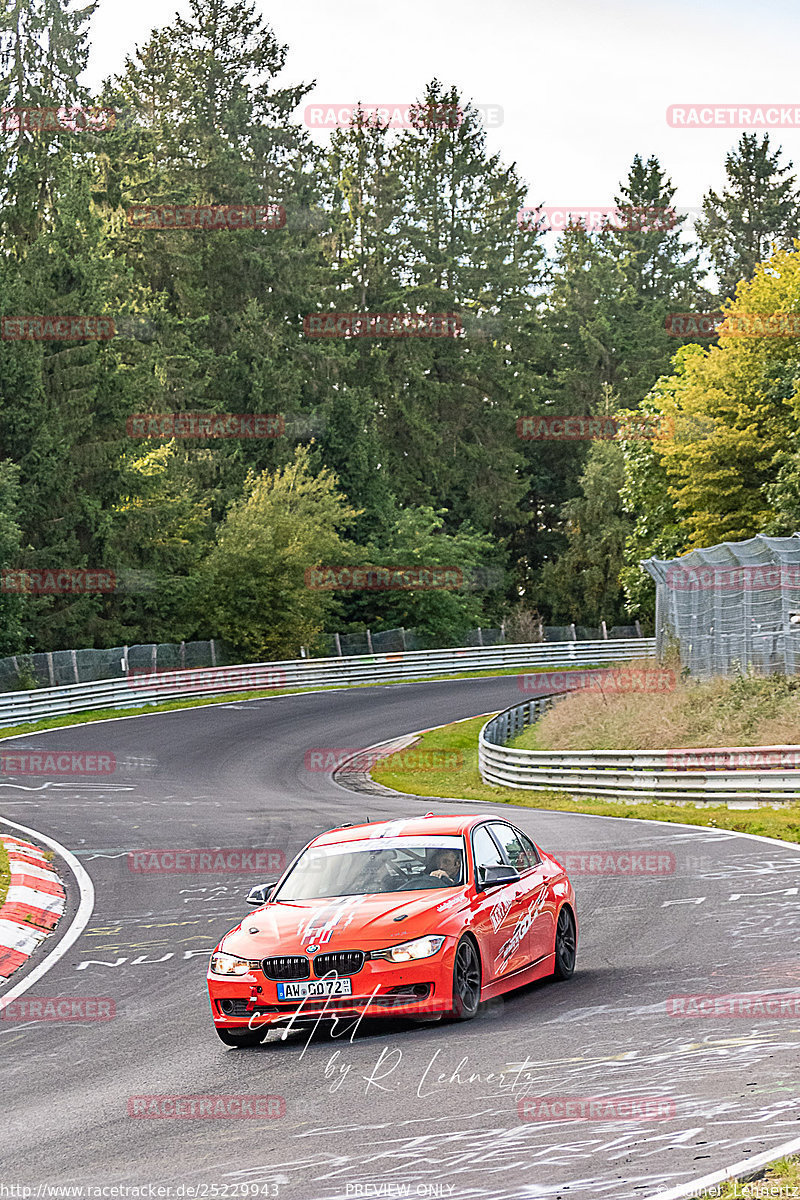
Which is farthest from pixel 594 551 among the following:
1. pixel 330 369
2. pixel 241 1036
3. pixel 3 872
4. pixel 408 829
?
pixel 241 1036

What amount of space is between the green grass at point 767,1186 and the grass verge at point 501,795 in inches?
581

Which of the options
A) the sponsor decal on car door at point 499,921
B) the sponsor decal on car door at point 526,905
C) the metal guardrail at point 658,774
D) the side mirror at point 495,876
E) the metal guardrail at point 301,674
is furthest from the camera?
the metal guardrail at point 301,674

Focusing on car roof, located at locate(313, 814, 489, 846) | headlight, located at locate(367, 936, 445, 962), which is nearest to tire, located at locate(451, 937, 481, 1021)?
headlight, located at locate(367, 936, 445, 962)

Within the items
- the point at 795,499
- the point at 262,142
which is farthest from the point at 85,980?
the point at 262,142

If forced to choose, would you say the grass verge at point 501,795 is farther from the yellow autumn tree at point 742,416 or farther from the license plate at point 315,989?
the yellow autumn tree at point 742,416

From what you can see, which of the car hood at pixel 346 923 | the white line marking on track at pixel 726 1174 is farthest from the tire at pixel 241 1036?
the white line marking on track at pixel 726 1174

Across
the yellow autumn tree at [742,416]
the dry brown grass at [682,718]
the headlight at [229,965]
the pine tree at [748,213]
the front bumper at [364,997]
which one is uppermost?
the pine tree at [748,213]

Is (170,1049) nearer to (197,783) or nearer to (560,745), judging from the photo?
(197,783)

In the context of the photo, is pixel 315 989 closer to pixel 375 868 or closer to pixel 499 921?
pixel 375 868

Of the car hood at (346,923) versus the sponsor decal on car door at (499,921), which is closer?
the car hood at (346,923)

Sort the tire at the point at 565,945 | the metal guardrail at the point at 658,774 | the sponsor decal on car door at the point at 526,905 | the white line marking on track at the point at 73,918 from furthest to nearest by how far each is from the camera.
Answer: the metal guardrail at the point at 658,774 → the white line marking on track at the point at 73,918 → the tire at the point at 565,945 → the sponsor decal on car door at the point at 526,905

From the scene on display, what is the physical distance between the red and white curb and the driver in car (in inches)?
181

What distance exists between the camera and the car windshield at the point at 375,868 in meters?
10.4

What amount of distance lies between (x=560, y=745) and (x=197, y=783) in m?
8.99
